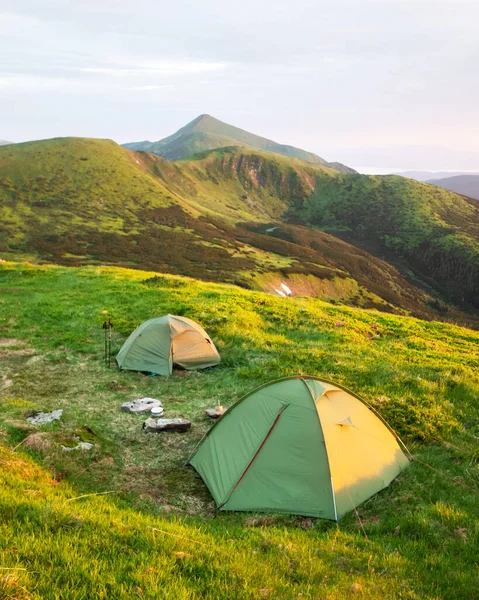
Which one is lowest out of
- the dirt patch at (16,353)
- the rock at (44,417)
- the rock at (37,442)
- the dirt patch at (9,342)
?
the dirt patch at (16,353)

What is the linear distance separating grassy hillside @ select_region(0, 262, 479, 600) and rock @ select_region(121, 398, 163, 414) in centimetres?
30

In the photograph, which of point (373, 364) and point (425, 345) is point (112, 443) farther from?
point (425, 345)

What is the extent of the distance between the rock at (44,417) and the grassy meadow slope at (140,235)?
66306 mm

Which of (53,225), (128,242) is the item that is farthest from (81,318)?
(53,225)

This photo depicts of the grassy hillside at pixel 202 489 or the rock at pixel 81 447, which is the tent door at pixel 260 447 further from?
the rock at pixel 81 447

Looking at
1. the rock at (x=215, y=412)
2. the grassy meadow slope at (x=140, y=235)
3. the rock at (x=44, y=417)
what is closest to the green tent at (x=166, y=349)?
the rock at (x=215, y=412)

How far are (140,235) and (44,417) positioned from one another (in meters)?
101

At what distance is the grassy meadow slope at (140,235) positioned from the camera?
87.6 meters

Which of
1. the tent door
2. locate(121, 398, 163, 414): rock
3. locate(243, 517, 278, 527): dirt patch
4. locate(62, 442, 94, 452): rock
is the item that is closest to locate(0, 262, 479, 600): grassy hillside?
locate(243, 517, 278, 527): dirt patch

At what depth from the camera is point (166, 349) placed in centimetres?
1568

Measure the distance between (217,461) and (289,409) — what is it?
2023 mm

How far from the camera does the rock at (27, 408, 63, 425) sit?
1047 centimetres

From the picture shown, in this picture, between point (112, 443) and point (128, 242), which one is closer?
point (112, 443)

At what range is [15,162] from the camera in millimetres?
138500
